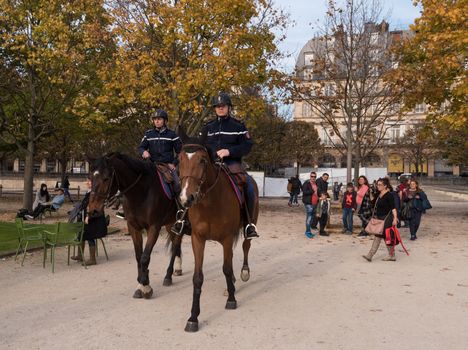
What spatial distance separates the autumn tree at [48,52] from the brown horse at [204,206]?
47.7ft

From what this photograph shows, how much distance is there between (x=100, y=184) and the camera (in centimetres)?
707

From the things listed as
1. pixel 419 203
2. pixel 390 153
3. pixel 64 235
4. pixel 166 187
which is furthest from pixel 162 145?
pixel 390 153

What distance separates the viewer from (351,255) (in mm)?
11828

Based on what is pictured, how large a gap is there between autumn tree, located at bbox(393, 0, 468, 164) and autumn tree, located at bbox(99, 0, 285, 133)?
609cm

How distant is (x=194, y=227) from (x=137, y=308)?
152 cm

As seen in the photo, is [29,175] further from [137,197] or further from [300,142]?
[300,142]

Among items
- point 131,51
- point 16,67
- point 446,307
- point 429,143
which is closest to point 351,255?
point 446,307

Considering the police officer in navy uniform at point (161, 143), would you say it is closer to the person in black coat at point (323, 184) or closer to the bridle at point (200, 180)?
the bridle at point (200, 180)

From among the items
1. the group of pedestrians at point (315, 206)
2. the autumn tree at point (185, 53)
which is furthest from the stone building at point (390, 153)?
the group of pedestrians at point (315, 206)

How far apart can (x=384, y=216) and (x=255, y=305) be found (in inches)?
214

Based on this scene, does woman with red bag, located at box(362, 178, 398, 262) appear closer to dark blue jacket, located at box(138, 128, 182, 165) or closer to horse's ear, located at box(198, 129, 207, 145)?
dark blue jacket, located at box(138, 128, 182, 165)

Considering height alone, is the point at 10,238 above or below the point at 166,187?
below

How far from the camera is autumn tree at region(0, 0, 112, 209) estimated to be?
18.9m

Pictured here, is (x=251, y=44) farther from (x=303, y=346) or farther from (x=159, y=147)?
(x=303, y=346)
